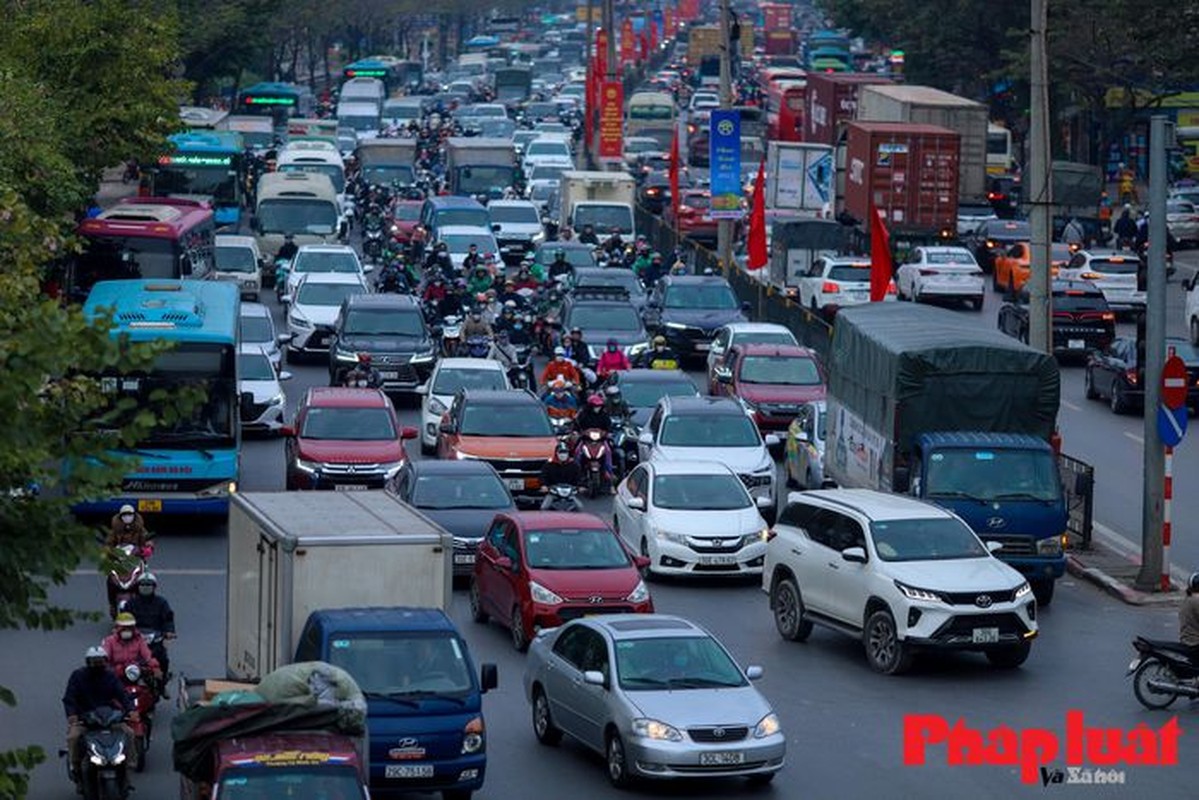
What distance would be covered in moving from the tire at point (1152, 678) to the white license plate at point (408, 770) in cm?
730

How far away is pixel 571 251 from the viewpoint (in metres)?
58.6

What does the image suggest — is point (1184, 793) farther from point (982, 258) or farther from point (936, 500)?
point (982, 258)

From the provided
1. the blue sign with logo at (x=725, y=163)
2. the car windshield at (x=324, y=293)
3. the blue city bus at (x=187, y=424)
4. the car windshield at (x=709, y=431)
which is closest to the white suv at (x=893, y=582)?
the car windshield at (x=709, y=431)

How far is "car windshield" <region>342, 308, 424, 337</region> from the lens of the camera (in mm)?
43031

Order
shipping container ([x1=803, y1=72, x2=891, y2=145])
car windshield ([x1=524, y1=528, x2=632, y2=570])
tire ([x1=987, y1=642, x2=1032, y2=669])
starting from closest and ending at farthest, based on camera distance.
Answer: tire ([x1=987, y1=642, x2=1032, y2=669]) → car windshield ([x1=524, y1=528, x2=632, y2=570]) → shipping container ([x1=803, y1=72, x2=891, y2=145])

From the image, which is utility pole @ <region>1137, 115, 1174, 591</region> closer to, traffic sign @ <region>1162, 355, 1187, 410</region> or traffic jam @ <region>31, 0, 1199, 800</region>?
traffic sign @ <region>1162, 355, 1187, 410</region>

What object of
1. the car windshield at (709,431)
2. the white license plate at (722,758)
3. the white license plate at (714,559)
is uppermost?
the car windshield at (709,431)

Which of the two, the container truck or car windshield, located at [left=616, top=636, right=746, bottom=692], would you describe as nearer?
car windshield, located at [left=616, top=636, right=746, bottom=692]

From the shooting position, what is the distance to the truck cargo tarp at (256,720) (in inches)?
635

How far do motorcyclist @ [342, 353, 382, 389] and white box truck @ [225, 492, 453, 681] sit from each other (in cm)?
1729

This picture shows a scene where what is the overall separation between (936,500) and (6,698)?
17630 mm

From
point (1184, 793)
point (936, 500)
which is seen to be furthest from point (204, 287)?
point (1184, 793)

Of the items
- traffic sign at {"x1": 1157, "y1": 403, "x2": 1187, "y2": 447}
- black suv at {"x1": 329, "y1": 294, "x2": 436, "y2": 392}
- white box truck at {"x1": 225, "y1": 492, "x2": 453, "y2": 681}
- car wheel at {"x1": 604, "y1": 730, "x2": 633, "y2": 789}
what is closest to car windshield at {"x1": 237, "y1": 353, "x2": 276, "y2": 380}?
black suv at {"x1": 329, "y1": 294, "x2": 436, "y2": 392}

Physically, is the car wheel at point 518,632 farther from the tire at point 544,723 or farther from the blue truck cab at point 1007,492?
the blue truck cab at point 1007,492
